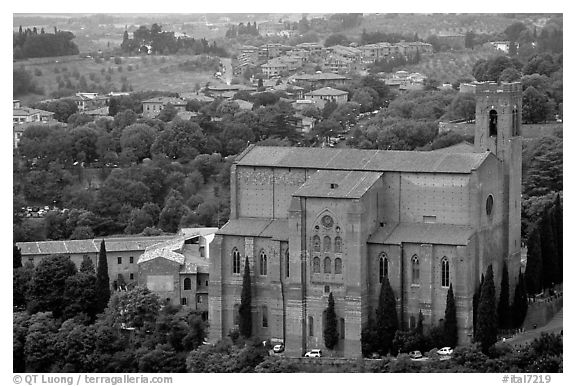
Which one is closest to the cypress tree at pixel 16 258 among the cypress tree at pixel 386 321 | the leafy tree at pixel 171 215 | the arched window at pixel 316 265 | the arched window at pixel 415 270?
the leafy tree at pixel 171 215

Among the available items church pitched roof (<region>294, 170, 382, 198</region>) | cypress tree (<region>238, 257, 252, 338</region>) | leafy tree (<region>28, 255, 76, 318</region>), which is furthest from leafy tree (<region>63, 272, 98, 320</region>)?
church pitched roof (<region>294, 170, 382, 198</region>)

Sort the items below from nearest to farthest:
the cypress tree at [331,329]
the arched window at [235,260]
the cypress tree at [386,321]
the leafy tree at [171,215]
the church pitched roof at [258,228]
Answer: the cypress tree at [386,321]
the cypress tree at [331,329]
the church pitched roof at [258,228]
the arched window at [235,260]
the leafy tree at [171,215]

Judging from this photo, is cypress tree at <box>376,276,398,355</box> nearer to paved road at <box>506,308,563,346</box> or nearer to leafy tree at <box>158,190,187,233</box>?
paved road at <box>506,308,563,346</box>

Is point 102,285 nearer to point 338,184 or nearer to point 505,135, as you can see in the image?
point 338,184

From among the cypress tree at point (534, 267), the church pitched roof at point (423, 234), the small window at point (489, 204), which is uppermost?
the small window at point (489, 204)

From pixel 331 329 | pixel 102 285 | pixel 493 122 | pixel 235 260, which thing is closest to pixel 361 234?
pixel 331 329

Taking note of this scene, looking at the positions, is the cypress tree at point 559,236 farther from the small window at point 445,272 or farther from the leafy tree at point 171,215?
the leafy tree at point 171,215
